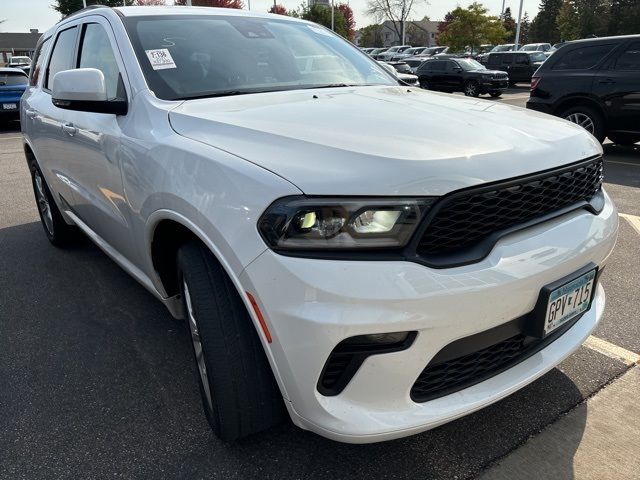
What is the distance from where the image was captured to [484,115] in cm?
219

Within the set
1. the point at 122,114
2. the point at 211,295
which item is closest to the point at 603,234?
the point at 211,295

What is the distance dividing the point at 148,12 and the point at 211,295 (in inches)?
74.7

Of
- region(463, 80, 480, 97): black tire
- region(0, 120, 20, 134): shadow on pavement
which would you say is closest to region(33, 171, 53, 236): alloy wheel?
region(0, 120, 20, 134): shadow on pavement

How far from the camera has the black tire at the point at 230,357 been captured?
178 centimetres

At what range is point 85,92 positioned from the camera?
240 cm

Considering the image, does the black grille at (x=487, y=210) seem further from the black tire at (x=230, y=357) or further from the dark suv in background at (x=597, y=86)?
the dark suv in background at (x=597, y=86)

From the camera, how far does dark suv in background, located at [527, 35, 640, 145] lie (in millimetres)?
7496

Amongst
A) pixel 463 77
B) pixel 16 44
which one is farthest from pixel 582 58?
pixel 16 44

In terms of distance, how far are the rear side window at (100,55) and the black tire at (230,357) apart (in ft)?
4.29

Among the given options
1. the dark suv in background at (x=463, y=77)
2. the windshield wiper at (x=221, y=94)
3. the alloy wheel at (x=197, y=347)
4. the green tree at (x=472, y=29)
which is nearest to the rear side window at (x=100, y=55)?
the windshield wiper at (x=221, y=94)

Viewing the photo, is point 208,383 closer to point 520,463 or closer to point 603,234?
point 520,463

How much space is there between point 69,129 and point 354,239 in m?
2.33

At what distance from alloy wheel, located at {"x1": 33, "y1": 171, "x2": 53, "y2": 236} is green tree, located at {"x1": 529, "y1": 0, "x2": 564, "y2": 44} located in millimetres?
62603

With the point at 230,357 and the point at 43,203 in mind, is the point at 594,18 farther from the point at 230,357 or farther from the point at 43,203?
the point at 230,357
